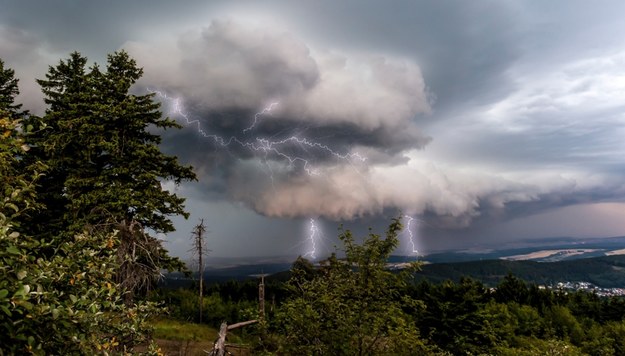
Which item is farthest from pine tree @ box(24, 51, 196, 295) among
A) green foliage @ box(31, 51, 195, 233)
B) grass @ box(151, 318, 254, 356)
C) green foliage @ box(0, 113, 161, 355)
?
green foliage @ box(0, 113, 161, 355)

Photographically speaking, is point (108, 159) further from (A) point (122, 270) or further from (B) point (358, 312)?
(B) point (358, 312)

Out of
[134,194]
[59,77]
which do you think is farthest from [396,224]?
[59,77]

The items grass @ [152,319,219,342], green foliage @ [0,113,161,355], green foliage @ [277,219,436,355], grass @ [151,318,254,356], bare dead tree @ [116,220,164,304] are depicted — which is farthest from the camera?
grass @ [152,319,219,342]

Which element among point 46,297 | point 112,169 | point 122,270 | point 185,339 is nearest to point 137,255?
point 122,270

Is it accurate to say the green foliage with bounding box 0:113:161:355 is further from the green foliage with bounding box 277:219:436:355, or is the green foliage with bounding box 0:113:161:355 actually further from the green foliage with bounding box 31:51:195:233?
the green foliage with bounding box 31:51:195:233

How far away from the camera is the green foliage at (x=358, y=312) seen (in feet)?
34.8

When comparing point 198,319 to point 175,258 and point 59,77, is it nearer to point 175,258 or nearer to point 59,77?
point 175,258

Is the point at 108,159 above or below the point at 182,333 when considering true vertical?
above

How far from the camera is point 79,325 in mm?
4398

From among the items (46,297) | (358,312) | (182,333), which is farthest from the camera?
(182,333)

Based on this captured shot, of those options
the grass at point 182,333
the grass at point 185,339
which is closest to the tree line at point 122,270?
the grass at point 185,339

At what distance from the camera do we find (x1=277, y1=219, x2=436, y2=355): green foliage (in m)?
10.6

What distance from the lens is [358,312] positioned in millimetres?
10773

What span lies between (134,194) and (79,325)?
51.1ft
